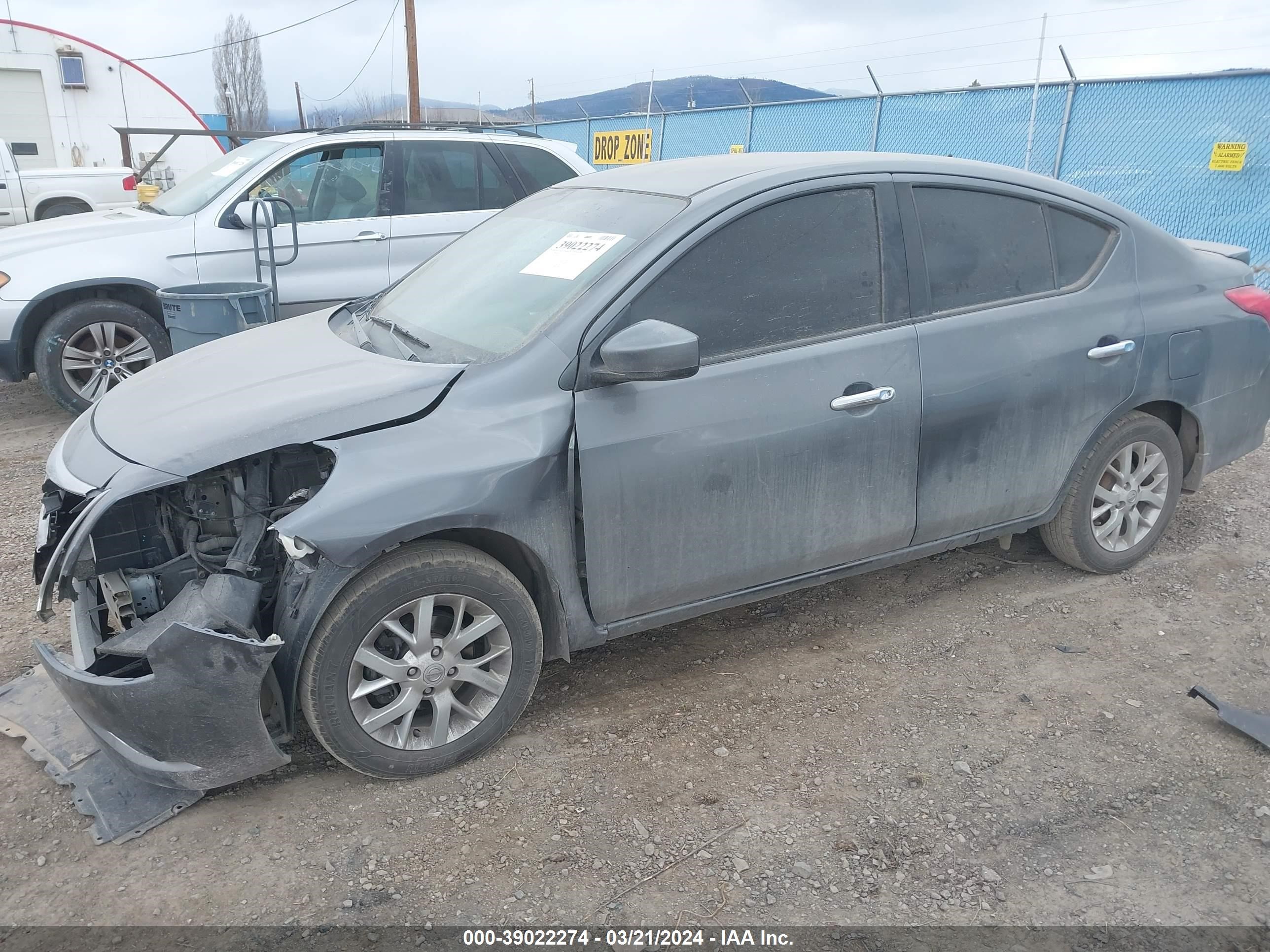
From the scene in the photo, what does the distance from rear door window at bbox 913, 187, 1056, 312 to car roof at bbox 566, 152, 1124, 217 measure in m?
0.10

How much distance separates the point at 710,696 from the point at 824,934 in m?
1.10

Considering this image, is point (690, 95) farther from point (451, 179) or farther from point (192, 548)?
point (192, 548)

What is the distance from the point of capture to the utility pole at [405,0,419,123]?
61.1 feet

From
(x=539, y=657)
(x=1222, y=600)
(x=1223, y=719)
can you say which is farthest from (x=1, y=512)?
(x=1222, y=600)

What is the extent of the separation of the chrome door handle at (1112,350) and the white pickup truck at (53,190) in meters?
13.2

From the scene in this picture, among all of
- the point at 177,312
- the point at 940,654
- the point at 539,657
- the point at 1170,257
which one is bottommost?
the point at 940,654

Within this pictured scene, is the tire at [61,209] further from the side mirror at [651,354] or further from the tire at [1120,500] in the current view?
the tire at [1120,500]

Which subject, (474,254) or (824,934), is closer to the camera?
A: (824,934)

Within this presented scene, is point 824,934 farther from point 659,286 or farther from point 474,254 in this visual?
point 474,254

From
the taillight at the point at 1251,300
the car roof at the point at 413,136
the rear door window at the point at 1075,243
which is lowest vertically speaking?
the taillight at the point at 1251,300

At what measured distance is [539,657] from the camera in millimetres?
2980

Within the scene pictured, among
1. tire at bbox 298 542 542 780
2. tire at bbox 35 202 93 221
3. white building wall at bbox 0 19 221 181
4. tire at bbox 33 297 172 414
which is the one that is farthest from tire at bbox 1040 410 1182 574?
white building wall at bbox 0 19 221 181

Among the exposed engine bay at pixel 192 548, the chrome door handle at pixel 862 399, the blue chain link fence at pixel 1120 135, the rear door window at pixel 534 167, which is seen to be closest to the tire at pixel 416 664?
the exposed engine bay at pixel 192 548

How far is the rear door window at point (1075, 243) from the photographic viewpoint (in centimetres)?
373
